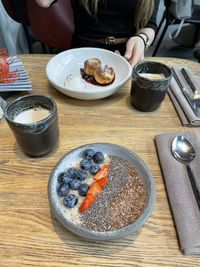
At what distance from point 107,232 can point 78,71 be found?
0.55m

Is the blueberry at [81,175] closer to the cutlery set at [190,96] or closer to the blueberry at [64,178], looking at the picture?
the blueberry at [64,178]

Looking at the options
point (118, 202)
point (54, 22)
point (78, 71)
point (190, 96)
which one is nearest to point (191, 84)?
point (190, 96)

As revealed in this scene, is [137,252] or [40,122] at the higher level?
[40,122]

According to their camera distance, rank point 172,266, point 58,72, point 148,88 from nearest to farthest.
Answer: point 172,266, point 148,88, point 58,72

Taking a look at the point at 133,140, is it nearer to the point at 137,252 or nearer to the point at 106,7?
the point at 137,252

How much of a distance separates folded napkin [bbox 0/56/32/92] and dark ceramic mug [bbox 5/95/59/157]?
0.59 ft

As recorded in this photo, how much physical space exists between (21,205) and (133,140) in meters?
0.29

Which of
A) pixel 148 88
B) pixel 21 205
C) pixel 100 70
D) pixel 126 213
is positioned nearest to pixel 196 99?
pixel 148 88

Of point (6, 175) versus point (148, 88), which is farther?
point (148, 88)

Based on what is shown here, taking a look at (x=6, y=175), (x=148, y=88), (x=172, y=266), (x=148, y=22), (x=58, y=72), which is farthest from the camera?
(x=148, y=22)

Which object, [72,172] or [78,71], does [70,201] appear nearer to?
[72,172]

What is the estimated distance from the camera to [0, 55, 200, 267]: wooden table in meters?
0.41

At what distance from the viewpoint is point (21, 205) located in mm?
476

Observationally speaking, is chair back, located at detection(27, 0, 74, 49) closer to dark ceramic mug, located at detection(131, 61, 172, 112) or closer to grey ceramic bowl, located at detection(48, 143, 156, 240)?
dark ceramic mug, located at detection(131, 61, 172, 112)
